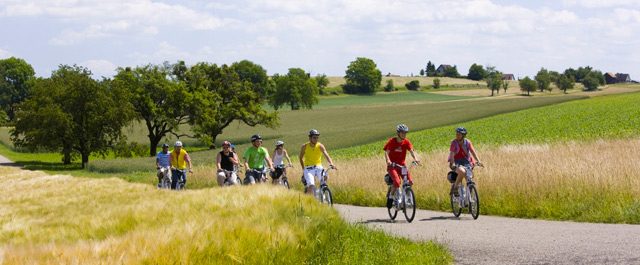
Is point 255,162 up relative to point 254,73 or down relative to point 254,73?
down

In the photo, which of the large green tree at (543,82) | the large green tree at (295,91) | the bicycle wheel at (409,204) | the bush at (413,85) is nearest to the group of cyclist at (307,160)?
the bicycle wheel at (409,204)

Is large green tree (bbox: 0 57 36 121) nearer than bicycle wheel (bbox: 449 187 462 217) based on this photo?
No

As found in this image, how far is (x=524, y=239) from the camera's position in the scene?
10.5m

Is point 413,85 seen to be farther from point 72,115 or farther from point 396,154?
point 396,154

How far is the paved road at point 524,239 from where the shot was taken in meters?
8.80

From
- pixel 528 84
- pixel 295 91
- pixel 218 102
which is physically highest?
pixel 528 84

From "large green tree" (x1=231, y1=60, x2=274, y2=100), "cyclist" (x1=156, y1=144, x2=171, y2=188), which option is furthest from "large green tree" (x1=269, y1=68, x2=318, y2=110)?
"cyclist" (x1=156, y1=144, x2=171, y2=188)

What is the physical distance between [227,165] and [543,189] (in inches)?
314

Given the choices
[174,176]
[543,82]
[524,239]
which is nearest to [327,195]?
[524,239]

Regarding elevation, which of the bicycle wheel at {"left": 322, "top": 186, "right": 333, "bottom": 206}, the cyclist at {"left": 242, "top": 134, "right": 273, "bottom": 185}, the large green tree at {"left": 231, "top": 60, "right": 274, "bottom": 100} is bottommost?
the bicycle wheel at {"left": 322, "top": 186, "right": 333, "bottom": 206}

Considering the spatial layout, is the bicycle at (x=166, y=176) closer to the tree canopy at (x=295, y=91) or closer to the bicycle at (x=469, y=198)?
the bicycle at (x=469, y=198)

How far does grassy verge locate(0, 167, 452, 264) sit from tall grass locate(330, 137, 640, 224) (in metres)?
5.44

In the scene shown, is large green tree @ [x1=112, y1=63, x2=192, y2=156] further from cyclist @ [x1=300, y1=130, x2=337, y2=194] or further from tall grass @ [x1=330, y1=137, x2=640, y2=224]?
cyclist @ [x1=300, y1=130, x2=337, y2=194]

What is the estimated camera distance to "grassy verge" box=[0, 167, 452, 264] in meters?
5.44
